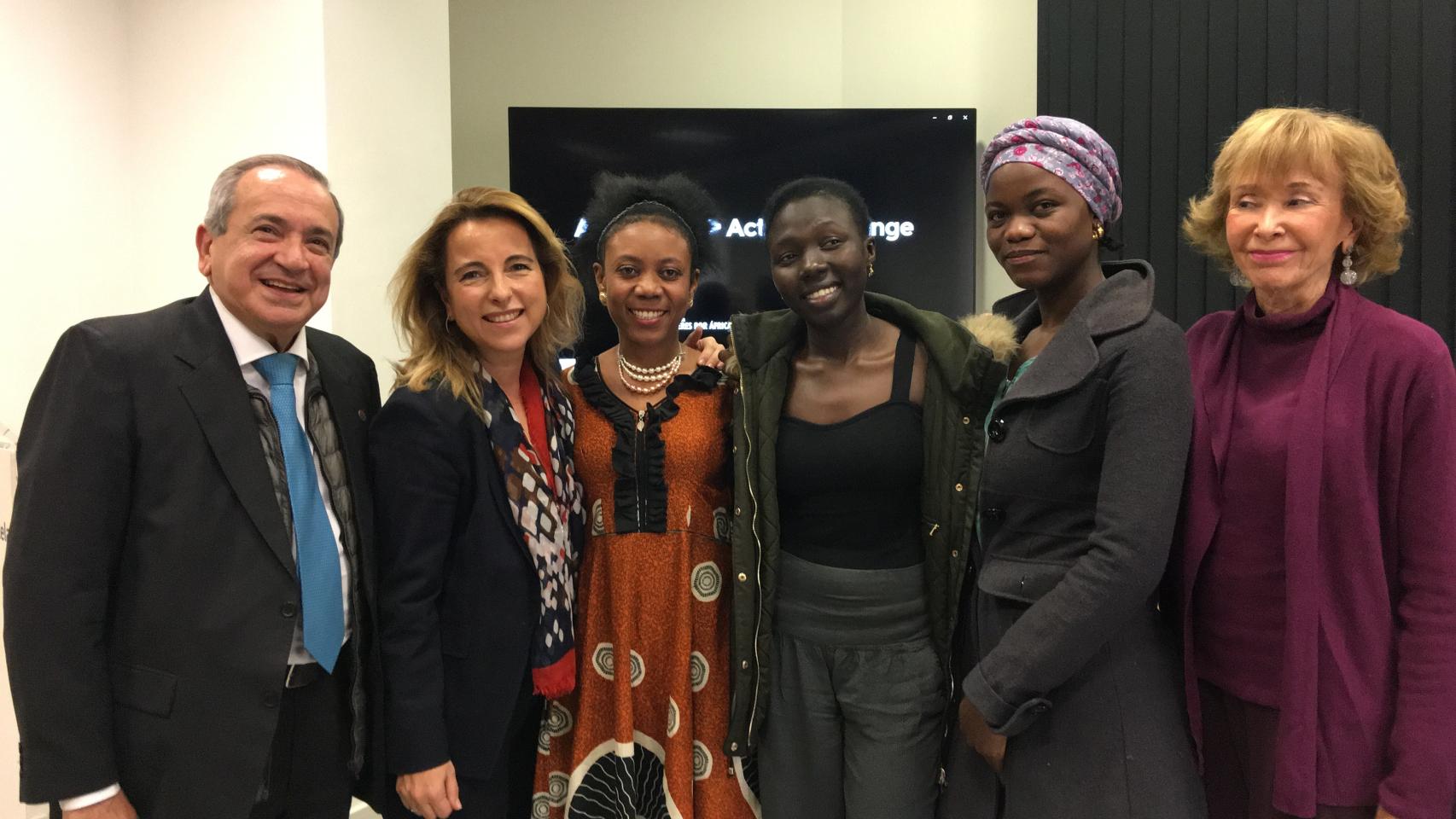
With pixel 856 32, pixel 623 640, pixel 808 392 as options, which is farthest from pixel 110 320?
pixel 856 32

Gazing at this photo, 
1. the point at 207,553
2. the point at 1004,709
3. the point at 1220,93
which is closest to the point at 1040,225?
the point at 1004,709

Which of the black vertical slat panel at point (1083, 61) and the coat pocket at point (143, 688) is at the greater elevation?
the black vertical slat panel at point (1083, 61)

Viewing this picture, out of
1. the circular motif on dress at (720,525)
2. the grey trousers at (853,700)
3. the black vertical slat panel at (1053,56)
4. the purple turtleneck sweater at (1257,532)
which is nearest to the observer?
the purple turtleneck sweater at (1257,532)

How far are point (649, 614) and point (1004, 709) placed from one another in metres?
0.77

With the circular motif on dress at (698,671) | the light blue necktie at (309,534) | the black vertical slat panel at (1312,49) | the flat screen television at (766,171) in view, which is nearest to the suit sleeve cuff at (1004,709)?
the circular motif on dress at (698,671)

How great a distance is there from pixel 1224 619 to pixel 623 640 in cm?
114

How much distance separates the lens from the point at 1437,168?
10.9ft

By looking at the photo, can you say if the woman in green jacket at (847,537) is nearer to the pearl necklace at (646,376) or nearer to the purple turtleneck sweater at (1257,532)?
the pearl necklace at (646,376)

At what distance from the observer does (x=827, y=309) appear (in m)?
1.91

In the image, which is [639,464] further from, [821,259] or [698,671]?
[821,259]

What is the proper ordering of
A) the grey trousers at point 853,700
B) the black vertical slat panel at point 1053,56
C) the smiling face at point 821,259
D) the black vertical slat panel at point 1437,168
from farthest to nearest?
the black vertical slat panel at point 1053,56, the black vertical slat panel at point 1437,168, the smiling face at point 821,259, the grey trousers at point 853,700

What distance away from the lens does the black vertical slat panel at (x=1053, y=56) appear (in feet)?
12.0

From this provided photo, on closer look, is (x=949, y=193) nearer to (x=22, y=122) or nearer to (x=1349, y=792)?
(x=1349, y=792)

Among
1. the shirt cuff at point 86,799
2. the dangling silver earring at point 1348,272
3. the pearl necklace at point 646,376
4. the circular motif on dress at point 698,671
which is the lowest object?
the circular motif on dress at point 698,671
